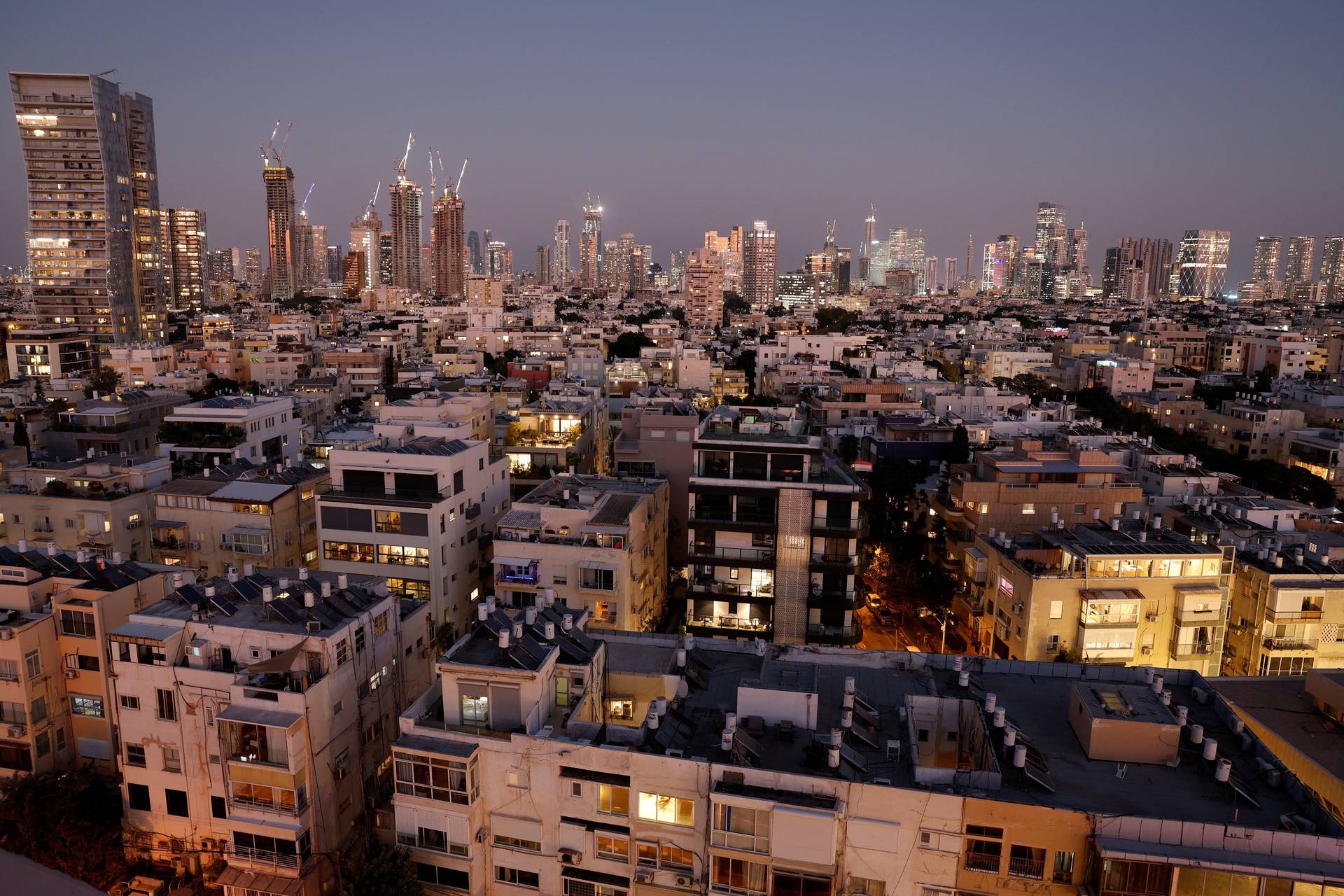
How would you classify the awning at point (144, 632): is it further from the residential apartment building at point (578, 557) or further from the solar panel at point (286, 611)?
the residential apartment building at point (578, 557)

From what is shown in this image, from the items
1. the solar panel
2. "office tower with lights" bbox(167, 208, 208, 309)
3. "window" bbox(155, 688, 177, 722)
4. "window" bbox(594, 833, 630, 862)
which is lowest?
"window" bbox(594, 833, 630, 862)

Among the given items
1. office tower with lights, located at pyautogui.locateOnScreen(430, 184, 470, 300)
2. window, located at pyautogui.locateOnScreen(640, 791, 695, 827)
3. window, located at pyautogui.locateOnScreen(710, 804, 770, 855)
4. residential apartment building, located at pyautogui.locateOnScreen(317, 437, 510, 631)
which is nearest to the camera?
window, located at pyautogui.locateOnScreen(710, 804, 770, 855)

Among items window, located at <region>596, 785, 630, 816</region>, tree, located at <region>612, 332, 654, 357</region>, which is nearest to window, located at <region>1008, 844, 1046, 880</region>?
window, located at <region>596, 785, 630, 816</region>

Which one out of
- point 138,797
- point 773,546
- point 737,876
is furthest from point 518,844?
point 773,546

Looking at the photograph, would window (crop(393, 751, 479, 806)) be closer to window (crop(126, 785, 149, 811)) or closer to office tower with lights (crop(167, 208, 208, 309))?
window (crop(126, 785, 149, 811))

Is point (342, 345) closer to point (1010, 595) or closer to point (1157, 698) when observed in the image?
point (1010, 595)

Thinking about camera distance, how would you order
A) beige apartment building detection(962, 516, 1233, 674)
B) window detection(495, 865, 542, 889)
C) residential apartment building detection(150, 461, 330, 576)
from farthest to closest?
residential apartment building detection(150, 461, 330, 576) → beige apartment building detection(962, 516, 1233, 674) → window detection(495, 865, 542, 889)
